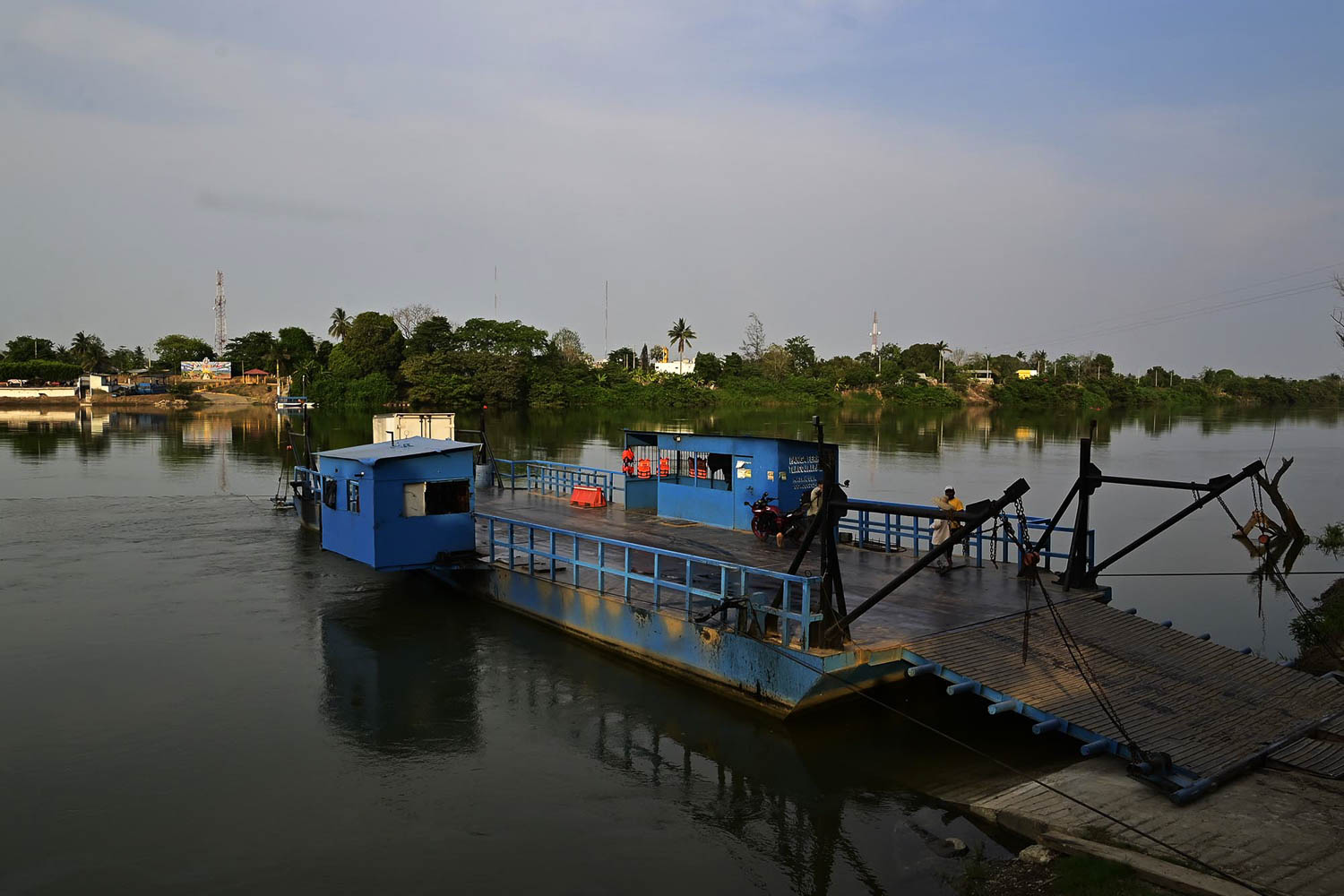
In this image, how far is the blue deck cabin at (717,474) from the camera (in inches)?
789

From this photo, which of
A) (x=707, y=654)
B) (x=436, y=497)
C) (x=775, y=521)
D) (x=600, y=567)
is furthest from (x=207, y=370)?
(x=707, y=654)

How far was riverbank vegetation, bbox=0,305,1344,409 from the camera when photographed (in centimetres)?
9975

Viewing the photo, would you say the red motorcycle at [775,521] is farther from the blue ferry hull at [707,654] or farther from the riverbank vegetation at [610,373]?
the riverbank vegetation at [610,373]

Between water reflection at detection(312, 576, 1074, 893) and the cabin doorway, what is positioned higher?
the cabin doorway

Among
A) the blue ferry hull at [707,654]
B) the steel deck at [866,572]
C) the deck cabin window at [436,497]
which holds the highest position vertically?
the deck cabin window at [436,497]

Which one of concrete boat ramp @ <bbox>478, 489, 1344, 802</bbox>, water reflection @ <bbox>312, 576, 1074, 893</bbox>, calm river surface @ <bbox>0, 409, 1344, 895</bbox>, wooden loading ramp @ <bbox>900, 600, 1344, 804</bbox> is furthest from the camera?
concrete boat ramp @ <bbox>478, 489, 1344, 802</bbox>

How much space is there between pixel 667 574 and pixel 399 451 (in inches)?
260

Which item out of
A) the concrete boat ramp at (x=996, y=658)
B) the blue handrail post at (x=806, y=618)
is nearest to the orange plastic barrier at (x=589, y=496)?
the concrete boat ramp at (x=996, y=658)

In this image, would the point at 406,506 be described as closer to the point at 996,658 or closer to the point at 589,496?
the point at 589,496

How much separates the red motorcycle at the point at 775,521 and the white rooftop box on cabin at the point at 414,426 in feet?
43.8

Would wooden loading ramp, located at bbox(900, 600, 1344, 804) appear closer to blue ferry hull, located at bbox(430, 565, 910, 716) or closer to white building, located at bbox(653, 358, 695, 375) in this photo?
blue ferry hull, located at bbox(430, 565, 910, 716)

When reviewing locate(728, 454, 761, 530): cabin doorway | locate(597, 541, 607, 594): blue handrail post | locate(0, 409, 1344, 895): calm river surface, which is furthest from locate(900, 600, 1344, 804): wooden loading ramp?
locate(728, 454, 761, 530): cabin doorway

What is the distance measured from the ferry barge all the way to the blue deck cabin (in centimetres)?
6

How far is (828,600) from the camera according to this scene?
12.2 meters
